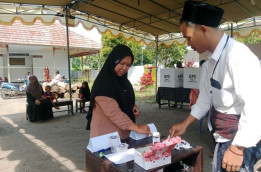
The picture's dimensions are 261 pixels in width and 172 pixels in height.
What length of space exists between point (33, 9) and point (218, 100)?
553cm

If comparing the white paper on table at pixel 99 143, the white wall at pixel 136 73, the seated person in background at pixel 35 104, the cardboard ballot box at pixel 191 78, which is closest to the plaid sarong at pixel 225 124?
the white paper on table at pixel 99 143

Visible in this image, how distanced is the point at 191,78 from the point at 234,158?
5.17 metres

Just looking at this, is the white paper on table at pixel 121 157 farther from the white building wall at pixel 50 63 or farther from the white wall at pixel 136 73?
the white wall at pixel 136 73

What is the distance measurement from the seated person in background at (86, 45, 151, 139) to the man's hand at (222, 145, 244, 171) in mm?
660

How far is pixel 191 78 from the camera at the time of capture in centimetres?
590

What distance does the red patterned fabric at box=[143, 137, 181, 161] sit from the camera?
1.10 m

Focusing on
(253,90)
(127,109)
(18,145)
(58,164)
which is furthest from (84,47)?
(253,90)

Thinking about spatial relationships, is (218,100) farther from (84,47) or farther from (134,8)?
(84,47)

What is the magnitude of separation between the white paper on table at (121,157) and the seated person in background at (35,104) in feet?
17.0

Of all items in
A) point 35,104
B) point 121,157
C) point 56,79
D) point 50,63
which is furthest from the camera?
point 50,63

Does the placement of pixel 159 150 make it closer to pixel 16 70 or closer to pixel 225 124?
pixel 225 124

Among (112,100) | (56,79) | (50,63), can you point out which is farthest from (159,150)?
(50,63)

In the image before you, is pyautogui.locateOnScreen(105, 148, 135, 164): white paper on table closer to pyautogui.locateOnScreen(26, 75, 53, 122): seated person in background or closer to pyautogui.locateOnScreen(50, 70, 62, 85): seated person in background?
pyautogui.locateOnScreen(26, 75, 53, 122): seated person in background

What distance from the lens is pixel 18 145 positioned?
3840 mm
